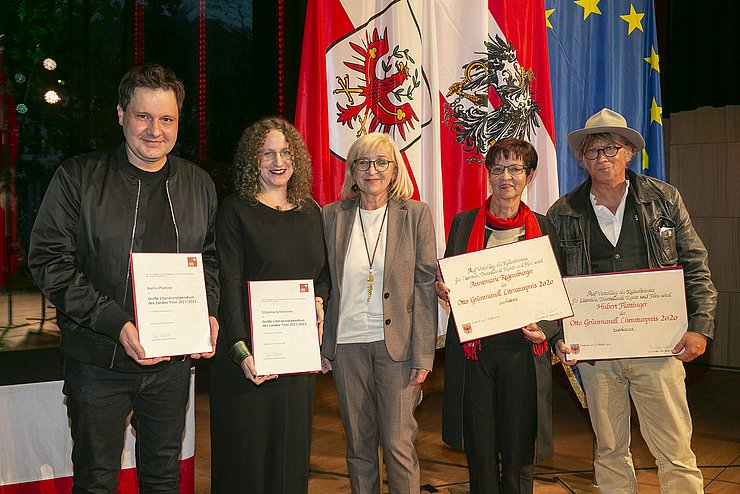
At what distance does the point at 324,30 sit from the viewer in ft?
11.8

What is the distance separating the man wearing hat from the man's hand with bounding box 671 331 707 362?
12 mm

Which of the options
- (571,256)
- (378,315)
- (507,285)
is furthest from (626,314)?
(378,315)

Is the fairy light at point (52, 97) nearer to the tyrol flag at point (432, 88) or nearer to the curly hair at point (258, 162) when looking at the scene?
the tyrol flag at point (432, 88)

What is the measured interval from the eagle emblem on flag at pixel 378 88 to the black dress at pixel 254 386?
124 centimetres

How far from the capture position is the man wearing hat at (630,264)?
2.72 meters

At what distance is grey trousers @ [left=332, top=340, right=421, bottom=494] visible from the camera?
2.69 metres

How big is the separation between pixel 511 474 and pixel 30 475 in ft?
6.27

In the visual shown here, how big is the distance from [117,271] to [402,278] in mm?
1055

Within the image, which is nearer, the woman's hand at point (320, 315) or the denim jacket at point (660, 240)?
the woman's hand at point (320, 315)

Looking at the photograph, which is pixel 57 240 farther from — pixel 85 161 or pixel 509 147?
pixel 509 147

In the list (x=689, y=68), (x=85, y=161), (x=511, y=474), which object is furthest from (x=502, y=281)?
(x=689, y=68)

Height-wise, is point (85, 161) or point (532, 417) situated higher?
point (85, 161)

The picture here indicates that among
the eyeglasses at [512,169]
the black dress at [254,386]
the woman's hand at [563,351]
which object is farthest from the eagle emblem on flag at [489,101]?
the black dress at [254,386]

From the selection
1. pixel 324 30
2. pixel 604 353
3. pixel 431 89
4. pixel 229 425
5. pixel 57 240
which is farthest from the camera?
pixel 431 89
